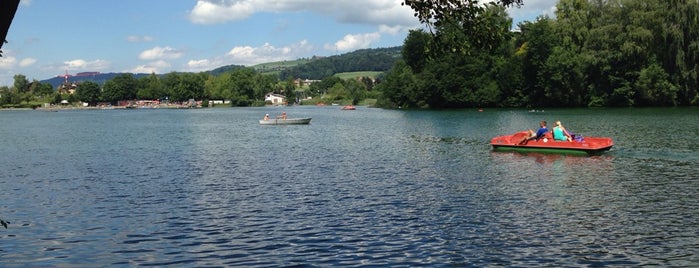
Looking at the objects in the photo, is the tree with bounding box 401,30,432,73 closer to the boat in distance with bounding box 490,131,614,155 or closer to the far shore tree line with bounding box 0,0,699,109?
the far shore tree line with bounding box 0,0,699,109

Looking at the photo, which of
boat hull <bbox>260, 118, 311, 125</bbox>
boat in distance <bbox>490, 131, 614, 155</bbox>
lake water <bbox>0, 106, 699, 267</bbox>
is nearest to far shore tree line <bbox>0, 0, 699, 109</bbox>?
boat hull <bbox>260, 118, 311, 125</bbox>

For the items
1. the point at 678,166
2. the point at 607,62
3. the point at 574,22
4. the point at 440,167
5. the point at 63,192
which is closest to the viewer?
the point at 63,192

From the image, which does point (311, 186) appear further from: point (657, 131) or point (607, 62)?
point (607, 62)

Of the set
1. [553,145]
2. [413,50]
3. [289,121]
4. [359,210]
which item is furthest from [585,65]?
[359,210]

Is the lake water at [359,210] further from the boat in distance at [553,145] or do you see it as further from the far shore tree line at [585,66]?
the far shore tree line at [585,66]

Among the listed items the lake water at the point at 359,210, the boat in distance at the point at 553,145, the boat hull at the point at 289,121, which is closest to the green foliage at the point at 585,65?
the boat hull at the point at 289,121

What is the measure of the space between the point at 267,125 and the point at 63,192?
6083cm

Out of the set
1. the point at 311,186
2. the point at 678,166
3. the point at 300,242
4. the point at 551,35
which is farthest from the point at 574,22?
the point at 300,242

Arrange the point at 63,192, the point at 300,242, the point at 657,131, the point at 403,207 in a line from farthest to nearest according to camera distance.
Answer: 1. the point at 657,131
2. the point at 63,192
3. the point at 403,207
4. the point at 300,242

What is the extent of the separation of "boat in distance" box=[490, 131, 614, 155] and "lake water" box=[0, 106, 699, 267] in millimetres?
907

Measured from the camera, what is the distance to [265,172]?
30.2 metres

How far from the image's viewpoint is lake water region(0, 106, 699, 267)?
14.2m

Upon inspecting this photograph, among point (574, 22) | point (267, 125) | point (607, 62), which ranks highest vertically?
point (574, 22)

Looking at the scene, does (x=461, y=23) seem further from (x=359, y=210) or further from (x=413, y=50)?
(x=413, y=50)
